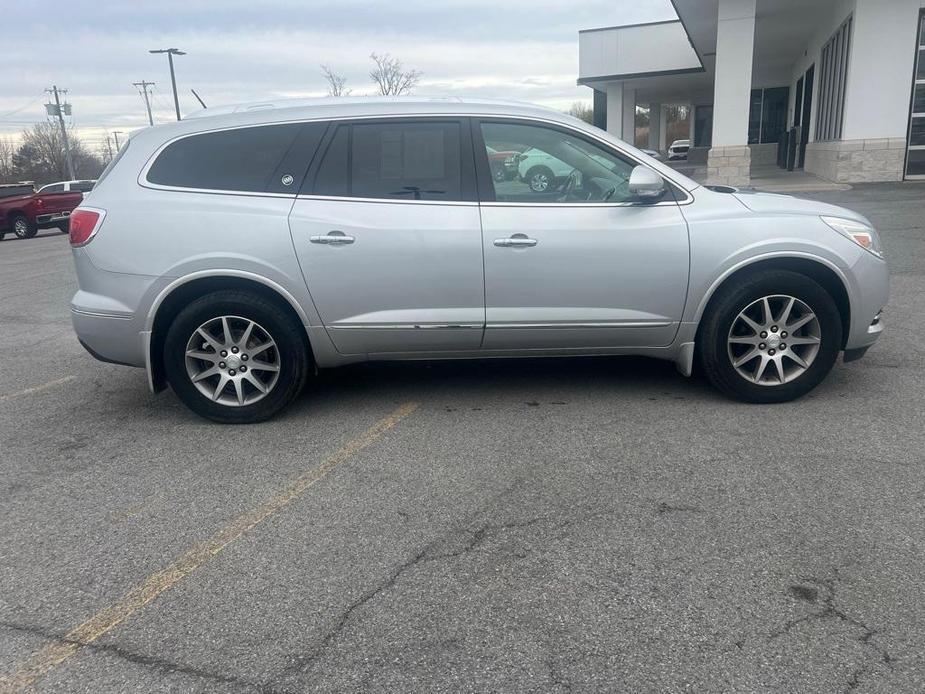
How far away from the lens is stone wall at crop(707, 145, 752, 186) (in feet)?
65.1

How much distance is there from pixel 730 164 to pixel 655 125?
32438 mm

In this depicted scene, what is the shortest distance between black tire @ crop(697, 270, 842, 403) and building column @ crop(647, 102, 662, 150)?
47.2 m

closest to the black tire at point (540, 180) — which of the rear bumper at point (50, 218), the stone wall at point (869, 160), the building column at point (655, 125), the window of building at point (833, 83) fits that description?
the stone wall at point (869, 160)

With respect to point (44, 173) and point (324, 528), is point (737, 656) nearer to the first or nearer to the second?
point (324, 528)

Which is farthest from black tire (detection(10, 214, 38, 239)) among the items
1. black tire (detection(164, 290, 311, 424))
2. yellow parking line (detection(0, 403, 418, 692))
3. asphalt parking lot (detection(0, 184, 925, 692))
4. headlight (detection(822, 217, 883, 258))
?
headlight (detection(822, 217, 883, 258))

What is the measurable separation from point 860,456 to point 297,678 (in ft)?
10.1

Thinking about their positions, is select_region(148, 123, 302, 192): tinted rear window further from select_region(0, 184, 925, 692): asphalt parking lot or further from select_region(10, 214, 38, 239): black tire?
select_region(10, 214, 38, 239): black tire

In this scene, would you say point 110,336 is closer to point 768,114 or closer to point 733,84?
point 733,84

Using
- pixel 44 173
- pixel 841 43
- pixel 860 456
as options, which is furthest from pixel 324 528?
pixel 44 173

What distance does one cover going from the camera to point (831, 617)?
269 centimetres

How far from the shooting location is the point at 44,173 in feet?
248

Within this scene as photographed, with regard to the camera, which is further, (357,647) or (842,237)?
(842,237)

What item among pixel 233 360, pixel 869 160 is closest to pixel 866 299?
pixel 233 360

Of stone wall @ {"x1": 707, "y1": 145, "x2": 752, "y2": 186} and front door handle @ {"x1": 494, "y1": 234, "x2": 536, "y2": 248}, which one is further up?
front door handle @ {"x1": 494, "y1": 234, "x2": 536, "y2": 248}
